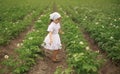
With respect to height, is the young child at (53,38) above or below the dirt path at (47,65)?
above

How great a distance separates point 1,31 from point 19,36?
1104 mm

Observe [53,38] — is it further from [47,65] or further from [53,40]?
[47,65]

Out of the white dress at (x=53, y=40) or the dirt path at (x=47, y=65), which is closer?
the dirt path at (x=47, y=65)

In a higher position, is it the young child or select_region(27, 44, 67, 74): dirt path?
the young child

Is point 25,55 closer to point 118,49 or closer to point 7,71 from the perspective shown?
point 7,71

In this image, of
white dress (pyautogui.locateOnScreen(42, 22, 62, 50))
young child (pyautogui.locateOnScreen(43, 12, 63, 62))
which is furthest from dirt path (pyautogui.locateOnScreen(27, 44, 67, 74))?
white dress (pyautogui.locateOnScreen(42, 22, 62, 50))

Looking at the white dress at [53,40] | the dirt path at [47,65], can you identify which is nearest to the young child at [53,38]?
the white dress at [53,40]

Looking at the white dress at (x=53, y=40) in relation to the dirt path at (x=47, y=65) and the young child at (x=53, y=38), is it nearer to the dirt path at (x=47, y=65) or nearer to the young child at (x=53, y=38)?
the young child at (x=53, y=38)

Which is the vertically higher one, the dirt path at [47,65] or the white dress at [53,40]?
the white dress at [53,40]

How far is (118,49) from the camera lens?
880 centimetres

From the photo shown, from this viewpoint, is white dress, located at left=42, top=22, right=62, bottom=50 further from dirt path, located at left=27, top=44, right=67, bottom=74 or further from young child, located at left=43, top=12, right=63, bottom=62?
dirt path, located at left=27, top=44, right=67, bottom=74

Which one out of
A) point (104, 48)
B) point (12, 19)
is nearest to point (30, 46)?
point (104, 48)

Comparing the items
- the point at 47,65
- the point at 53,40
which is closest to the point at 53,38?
the point at 53,40

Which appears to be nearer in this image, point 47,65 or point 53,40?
point 47,65
